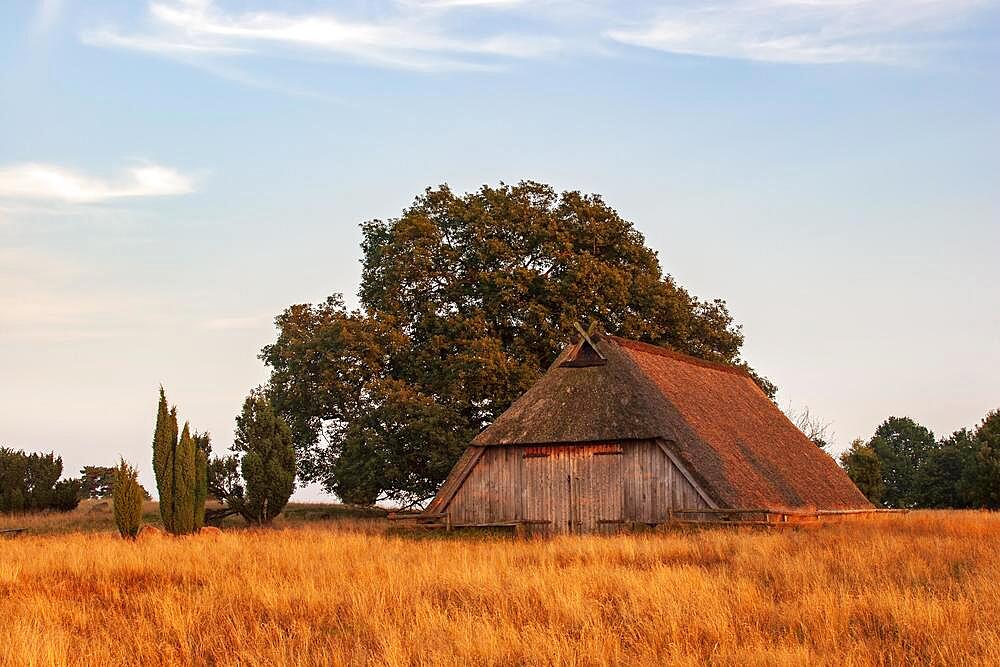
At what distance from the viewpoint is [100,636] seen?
12906mm

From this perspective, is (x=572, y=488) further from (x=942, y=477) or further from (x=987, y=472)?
(x=942, y=477)

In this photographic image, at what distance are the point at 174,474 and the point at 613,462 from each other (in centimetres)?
1331

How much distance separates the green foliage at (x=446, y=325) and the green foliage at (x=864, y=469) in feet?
49.7

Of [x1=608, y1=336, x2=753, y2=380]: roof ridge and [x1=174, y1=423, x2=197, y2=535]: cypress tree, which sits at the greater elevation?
[x1=608, y1=336, x2=753, y2=380]: roof ridge

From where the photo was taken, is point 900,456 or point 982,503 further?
point 900,456

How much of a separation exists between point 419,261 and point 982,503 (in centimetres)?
3568

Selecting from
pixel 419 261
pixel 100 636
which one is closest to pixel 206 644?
pixel 100 636

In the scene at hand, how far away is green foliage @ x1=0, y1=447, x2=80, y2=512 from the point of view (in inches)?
1816

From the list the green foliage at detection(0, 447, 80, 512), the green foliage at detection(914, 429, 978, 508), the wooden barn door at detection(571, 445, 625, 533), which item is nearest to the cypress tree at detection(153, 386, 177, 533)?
the wooden barn door at detection(571, 445, 625, 533)

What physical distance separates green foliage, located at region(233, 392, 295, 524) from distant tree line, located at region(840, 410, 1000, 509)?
97.8 ft

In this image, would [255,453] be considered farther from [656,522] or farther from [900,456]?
[900,456]

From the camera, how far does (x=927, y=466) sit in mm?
66438

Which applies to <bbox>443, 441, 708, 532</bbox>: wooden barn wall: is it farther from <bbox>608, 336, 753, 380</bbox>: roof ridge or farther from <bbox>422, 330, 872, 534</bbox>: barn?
<bbox>608, 336, 753, 380</bbox>: roof ridge

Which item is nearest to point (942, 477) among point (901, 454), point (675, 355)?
point (901, 454)
